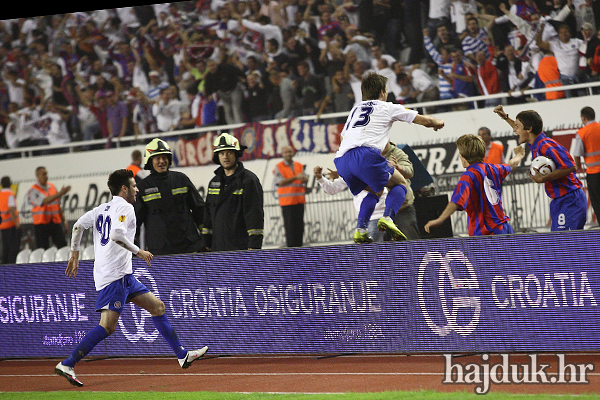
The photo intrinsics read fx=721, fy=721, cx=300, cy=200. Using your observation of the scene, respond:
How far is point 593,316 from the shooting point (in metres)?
6.69

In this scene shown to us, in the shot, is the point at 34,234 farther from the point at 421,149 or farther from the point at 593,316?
the point at 593,316

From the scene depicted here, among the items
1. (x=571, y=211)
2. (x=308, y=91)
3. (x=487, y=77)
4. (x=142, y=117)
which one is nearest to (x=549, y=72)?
(x=487, y=77)

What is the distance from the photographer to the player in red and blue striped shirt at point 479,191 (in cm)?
765

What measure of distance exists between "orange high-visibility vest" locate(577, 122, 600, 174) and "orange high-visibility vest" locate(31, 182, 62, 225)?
11.4 meters

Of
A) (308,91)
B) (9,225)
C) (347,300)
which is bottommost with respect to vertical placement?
(347,300)

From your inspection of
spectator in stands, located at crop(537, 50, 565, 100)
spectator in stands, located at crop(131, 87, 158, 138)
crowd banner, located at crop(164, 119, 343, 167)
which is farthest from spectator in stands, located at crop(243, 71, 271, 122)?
spectator in stands, located at crop(537, 50, 565, 100)

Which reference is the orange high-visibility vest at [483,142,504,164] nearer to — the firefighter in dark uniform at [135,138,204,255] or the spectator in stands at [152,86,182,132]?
the firefighter in dark uniform at [135,138,204,255]

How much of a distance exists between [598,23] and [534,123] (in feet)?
26.8

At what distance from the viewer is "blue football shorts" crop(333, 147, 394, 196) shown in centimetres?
736

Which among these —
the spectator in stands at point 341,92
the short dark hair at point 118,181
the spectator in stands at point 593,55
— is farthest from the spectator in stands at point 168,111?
the short dark hair at point 118,181

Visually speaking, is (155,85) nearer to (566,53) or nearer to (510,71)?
(510,71)

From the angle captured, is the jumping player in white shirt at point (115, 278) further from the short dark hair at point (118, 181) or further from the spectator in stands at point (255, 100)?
the spectator in stands at point (255, 100)

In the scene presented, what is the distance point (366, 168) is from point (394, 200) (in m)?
0.76

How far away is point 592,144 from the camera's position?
1241 centimetres
